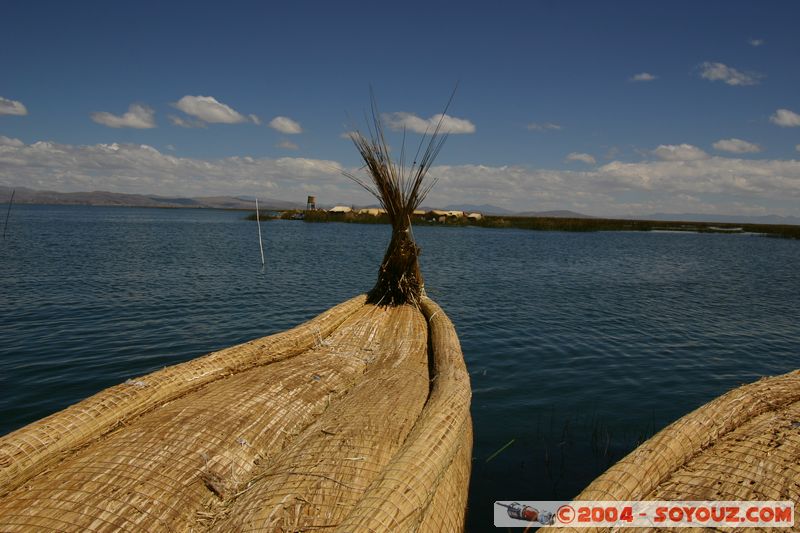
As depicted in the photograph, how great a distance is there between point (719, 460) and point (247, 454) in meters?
3.67

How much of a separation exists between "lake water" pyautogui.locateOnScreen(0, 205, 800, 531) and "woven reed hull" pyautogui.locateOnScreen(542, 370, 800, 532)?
1742mm

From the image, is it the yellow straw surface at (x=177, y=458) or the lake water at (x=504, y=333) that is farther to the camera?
the lake water at (x=504, y=333)

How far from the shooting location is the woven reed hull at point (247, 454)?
2785mm

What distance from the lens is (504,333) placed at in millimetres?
11156

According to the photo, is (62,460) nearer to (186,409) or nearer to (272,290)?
(186,409)

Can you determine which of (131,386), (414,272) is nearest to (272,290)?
(414,272)

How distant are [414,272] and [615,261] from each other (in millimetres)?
24661

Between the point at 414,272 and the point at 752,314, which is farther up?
the point at 414,272

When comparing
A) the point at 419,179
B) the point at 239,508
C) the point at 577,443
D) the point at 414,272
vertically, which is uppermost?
the point at 419,179

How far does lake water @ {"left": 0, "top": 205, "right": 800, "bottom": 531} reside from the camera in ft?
20.6

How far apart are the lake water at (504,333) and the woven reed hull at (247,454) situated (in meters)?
1.56

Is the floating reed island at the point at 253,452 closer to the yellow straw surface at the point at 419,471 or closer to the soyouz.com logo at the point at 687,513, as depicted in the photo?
the yellow straw surface at the point at 419,471

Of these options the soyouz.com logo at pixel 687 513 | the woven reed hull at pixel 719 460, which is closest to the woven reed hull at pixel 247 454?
the soyouz.com logo at pixel 687 513

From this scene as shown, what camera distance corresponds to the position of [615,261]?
95.2ft
